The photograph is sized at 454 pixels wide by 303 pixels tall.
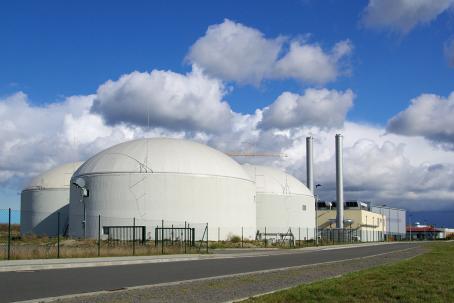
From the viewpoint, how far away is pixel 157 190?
58.2 meters

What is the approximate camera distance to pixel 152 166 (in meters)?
59.1

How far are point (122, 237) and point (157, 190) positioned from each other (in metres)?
5.86

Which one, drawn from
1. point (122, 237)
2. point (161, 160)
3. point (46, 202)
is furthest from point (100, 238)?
point (46, 202)

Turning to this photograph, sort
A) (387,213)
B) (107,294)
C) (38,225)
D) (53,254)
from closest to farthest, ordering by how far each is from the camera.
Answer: (107,294) → (53,254) → (38,225) → (387,213)

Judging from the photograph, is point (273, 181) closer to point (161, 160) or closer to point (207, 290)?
point (161, 160)

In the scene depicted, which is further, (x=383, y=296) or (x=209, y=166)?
(x=209, y=166)

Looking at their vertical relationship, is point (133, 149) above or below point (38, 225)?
above

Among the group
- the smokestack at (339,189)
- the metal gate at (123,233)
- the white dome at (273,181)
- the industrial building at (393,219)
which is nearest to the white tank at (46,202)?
the metal gate at (123,233)

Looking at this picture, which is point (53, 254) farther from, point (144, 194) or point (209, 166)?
point (209, 166)

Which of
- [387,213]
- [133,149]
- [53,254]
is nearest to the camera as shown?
[53,254]

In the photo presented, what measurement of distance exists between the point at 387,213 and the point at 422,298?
15500 centimetres

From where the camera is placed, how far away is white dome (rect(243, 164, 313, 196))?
8112 cm

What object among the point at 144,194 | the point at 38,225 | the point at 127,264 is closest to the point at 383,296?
the point at 127,264

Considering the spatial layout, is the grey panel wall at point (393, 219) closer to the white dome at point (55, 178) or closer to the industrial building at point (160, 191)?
the white dome at point (55, 178)
